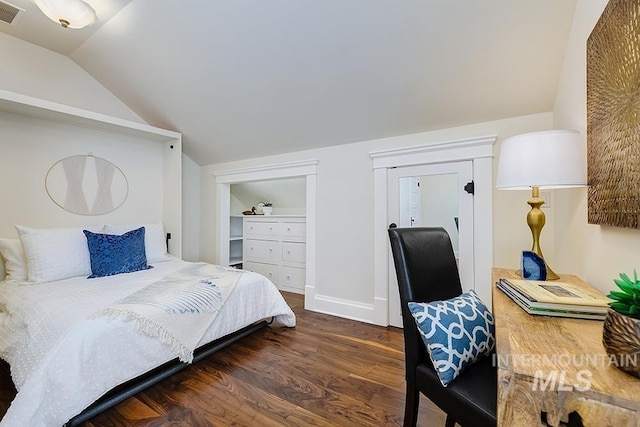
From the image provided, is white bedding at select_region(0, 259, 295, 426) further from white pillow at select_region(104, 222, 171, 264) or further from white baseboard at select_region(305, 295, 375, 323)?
white baseboard at select_region(305, 295, 375, 323)

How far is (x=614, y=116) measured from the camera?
0.98 meters

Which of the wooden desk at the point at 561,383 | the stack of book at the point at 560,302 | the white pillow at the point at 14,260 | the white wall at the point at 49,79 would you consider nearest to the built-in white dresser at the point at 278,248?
the white wall at the point at 49,79

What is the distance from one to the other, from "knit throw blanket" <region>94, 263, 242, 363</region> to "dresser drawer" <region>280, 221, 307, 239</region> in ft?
5.29

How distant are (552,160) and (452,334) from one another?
855 mm

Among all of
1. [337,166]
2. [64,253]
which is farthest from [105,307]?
[337,166]

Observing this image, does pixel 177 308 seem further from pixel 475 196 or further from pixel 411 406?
pixel 475 196

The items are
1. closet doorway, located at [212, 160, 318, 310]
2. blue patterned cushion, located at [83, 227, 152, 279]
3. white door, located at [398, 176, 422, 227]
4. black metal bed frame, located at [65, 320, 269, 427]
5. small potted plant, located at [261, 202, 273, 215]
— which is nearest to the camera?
black metal bed frame, located at [65, 320, 269, 427]

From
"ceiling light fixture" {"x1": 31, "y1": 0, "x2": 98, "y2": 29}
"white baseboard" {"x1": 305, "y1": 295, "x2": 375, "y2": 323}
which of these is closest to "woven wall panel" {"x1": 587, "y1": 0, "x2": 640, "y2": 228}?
"white baseboard" {"x1": 305, "y1": 295, "x2": 375, "y2": 323}

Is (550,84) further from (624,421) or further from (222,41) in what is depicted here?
(222,41)

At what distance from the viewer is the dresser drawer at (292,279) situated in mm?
3928

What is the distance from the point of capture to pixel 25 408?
1.25 meters

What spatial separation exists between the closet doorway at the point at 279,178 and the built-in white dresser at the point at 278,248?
0.41m

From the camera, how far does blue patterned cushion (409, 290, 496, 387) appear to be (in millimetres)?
1020

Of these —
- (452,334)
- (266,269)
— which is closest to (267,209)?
(266,269)
